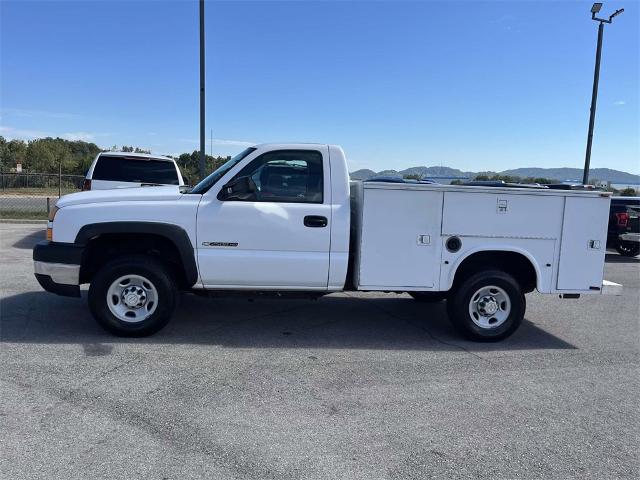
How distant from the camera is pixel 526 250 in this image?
18.6ft

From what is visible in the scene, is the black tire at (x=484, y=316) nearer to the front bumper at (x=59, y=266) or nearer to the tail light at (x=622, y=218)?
the front bumper at (x=59, y=266)

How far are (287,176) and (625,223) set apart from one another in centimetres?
1145

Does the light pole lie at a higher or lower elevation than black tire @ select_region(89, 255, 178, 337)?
higher

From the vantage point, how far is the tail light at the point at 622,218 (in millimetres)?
13477

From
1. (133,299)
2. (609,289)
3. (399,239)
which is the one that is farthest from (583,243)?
(133,299)

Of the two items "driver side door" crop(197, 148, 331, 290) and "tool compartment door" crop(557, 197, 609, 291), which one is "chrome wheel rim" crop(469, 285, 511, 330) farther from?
"driver side door" crop(197, 148, 331, 290)

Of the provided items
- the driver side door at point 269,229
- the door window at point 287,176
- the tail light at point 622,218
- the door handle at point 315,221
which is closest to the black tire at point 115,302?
the driver side door at point 269,229

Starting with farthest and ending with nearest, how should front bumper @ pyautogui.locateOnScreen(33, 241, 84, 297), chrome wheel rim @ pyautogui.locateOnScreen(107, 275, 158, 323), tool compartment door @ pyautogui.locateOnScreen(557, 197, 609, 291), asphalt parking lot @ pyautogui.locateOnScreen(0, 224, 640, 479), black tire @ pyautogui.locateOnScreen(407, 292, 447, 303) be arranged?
black tire @ pyautogui.locateOnScreen(407, 292, 447, 303), tool compartment door @ pyautogui.locateOnScreen(557, 197, 609, 291), chrome wheel rim @ pyautogui.locateOnScreen(107, 275, 158, 323), front bumper @ pyautogui.locateOnScreen(33, 241, 84, 297), asphalt parking lot @ pyautogui.locateOnScreen(0, 224, 640, 479)

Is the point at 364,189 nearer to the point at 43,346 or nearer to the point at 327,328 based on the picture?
the point at 327,328

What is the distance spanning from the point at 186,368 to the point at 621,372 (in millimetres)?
4097

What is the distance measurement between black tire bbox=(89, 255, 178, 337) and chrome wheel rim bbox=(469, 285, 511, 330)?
3.22 metres

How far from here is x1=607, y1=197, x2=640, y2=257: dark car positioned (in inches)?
531

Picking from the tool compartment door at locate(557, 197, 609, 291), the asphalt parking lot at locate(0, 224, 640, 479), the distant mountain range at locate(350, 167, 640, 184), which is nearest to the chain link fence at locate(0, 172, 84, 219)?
the distant mountain range at locate(350, 167, 640, 184)

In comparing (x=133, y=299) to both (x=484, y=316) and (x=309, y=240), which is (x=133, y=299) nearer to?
(x=309, y=240)
